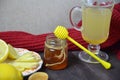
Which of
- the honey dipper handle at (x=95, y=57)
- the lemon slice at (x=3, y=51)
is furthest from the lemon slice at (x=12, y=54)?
the honey dipper handle at (x=95, y=57)

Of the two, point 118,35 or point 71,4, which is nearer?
point 118,35

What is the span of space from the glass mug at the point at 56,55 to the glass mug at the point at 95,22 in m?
0.07

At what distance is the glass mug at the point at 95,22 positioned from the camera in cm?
69

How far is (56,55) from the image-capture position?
2.23 feet

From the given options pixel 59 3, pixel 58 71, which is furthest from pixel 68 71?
pixel 59 3

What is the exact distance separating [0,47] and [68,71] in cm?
19

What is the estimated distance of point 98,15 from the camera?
69cm

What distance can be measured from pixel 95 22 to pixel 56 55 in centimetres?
14

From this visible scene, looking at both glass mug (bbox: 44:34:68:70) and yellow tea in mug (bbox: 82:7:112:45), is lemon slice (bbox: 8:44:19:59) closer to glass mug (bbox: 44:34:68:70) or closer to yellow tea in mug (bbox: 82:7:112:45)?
glass mug (bbox: 44:34:68:70)

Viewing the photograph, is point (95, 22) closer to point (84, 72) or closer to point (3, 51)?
point (84, 72)

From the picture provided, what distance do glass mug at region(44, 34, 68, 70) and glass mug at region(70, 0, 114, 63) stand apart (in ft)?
0.25

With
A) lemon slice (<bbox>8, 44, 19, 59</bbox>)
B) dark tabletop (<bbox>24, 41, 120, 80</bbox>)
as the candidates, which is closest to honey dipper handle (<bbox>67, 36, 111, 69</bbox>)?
dark tabletop (<bbox>24, 41, 120, 80</bbox>)

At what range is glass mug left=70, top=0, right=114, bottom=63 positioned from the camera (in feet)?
2.26

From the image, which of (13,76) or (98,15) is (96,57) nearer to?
(98,15)
